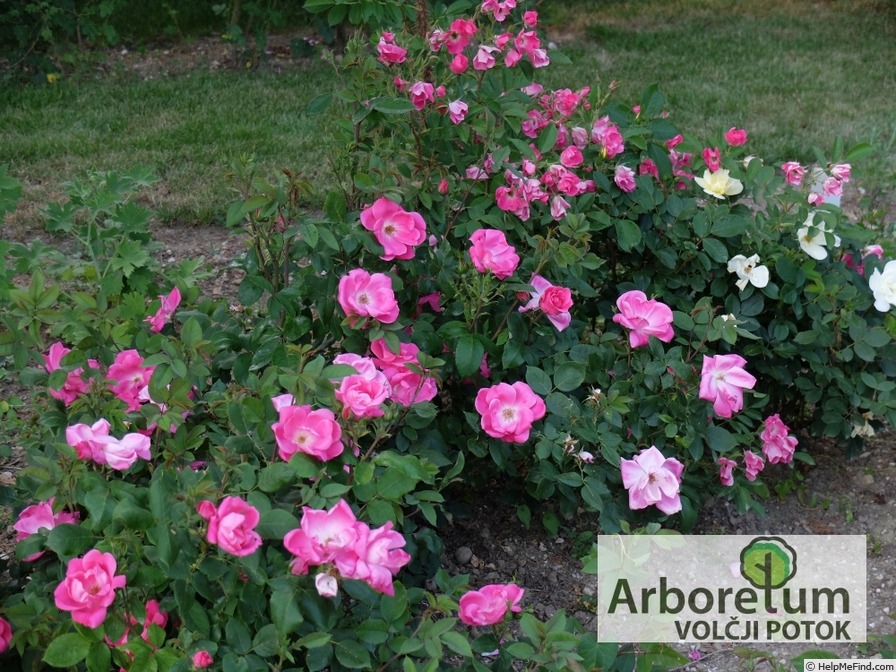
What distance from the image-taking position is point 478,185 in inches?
85.2

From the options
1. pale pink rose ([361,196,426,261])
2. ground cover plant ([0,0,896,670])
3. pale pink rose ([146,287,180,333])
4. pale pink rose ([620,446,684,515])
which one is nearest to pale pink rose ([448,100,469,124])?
ground cover plant ([0,0,896,670])

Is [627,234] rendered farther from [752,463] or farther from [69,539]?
[69,539]

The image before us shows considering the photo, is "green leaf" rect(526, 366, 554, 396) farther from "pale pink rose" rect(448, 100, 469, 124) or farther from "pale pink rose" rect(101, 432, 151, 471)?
"pale pink rose" rect(101, 432, 151, 471)

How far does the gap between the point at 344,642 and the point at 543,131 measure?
4.08ft

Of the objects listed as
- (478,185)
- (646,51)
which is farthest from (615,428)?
(646,51)

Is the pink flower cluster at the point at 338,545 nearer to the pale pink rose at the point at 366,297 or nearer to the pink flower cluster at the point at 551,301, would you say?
the pale pink rose at the point at 366,297

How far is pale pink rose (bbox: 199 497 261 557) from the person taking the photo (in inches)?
50.3

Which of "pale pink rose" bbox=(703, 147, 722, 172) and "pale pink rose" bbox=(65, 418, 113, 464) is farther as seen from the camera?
"pale pink rose" bbox=(703, 147, 722, 172)

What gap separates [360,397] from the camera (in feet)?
4.83

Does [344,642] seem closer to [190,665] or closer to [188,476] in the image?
[190,665]

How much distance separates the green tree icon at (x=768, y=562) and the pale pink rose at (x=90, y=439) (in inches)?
55.0

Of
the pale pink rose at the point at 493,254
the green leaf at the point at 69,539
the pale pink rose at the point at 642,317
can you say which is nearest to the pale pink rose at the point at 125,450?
the green leaf at the point at 69,539

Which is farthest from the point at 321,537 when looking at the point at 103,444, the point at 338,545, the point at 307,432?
the point at 103,444

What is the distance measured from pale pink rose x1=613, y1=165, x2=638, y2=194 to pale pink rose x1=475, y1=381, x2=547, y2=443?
0.68m
